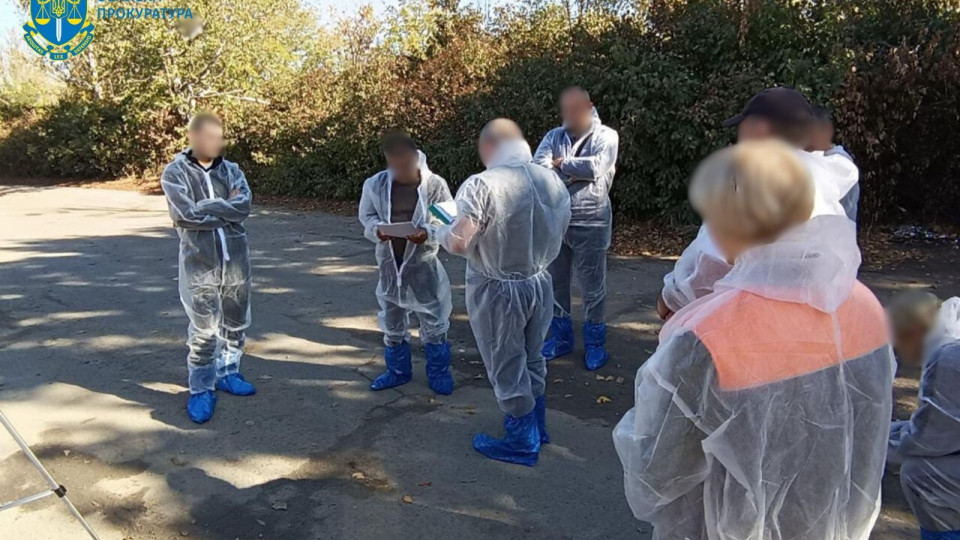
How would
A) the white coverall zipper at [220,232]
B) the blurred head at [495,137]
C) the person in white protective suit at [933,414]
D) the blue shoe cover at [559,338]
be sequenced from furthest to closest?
the blue shoe cover at [559,338] → the white coverall zipper at [220,232] → the blurred head at [495,137] → the person in white protective suit at [933,414]

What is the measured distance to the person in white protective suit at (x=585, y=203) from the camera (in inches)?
192

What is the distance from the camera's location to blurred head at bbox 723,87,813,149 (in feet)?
7.87

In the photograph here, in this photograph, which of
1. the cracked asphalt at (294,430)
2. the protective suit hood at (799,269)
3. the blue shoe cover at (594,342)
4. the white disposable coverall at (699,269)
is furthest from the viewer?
the blue shoe cover at (594,342)

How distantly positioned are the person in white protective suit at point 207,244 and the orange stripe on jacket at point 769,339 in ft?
11.5

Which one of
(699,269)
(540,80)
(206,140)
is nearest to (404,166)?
(206,140)

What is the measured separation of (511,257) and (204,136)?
7.12 ft

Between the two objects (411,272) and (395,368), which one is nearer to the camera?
(411,272)

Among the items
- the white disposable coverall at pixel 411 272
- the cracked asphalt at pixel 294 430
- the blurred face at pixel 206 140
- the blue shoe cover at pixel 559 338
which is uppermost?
the blurred face at pixel 206 140

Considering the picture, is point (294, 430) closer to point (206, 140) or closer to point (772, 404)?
point (206, 140)

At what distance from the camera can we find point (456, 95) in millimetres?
11625

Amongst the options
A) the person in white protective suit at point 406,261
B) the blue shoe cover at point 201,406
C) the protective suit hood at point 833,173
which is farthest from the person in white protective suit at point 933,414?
the blue shoe cover at point 201,406

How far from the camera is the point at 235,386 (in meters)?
4.69

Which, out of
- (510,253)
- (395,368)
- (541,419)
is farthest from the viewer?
(395,368)

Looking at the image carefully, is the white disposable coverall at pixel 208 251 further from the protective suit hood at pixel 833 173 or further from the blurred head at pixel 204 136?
the protective suit hood at pixel 833 173
